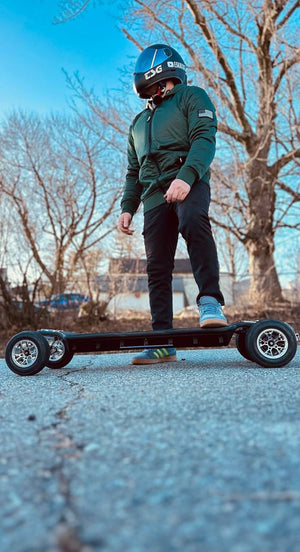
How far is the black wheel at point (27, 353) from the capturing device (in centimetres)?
223

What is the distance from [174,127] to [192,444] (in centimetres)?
209

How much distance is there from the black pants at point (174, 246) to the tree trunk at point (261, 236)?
20.3 ft

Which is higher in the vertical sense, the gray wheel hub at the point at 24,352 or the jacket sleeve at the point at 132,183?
the jacket sleeve at the point at 132,183

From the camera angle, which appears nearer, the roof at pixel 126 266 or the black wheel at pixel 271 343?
the black wheel at pixel 271 343

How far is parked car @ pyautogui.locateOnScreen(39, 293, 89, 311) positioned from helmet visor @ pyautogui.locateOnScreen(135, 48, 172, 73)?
4.35 m

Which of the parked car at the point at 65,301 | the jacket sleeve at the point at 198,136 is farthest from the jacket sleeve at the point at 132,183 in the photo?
the parked car at the point at 65,301

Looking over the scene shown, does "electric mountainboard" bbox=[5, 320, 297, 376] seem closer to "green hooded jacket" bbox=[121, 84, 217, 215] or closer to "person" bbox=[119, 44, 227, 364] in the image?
"person" bbox=[119, 44, 227, 364]

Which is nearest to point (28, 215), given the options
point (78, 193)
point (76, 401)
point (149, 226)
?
point (78, 193)

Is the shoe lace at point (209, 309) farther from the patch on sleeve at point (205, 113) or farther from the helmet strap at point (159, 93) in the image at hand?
the helmet strap at point (159, 93)

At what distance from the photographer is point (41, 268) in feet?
22.4

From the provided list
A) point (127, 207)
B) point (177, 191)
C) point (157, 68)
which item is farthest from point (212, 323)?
point (157, 68)

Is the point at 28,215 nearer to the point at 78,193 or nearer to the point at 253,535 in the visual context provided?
the point at 78,193

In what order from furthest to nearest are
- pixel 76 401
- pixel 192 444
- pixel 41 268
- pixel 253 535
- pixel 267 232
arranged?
pixel 267 232
pixel 41 268
pixel 76 401
pixel 192 444
pixel 253 535

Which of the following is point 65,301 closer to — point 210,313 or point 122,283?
point 122,283
